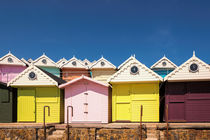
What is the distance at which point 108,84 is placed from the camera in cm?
1584

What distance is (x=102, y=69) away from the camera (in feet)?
97.1

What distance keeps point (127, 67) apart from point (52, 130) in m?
7.16

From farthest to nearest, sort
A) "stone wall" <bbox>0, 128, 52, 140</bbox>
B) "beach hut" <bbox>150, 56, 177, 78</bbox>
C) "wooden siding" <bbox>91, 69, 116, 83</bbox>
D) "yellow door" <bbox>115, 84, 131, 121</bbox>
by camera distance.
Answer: "wooden siding" <bbox>91, 69, 116, 83</bbox> < "beach hut" <bbox>150, 56, 177, 78</bbox> < "yellow door" <bbox>115, 84, 131, 121</bbox> < "stone wall" <bbox>0, 128, 52, 140</bbox>

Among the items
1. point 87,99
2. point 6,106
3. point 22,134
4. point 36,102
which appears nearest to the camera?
point 22,134

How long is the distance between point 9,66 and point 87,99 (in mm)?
15034

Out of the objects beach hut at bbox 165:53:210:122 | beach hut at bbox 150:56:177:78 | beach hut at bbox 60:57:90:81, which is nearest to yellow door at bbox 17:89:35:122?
beach hut at bbox 165:53:210:122

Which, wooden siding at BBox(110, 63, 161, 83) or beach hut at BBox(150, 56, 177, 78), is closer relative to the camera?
wooden siding at BBox(110, 63, 161, 83)

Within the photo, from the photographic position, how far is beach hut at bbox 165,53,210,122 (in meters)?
14.9

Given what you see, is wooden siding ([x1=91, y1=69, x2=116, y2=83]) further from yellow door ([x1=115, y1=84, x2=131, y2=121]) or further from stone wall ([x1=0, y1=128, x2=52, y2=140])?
stone wall ([x1=0, y1=128, x2=52, y2=140])

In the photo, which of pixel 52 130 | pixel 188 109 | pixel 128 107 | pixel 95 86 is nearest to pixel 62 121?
pixel 52 130

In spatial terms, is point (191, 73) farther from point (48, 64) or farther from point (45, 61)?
point (45, 61)

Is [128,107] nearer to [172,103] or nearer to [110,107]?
[110,107]

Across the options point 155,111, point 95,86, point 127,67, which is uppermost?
point 127,67

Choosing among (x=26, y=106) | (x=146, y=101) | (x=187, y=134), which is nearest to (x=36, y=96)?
(x=26, y=106)
